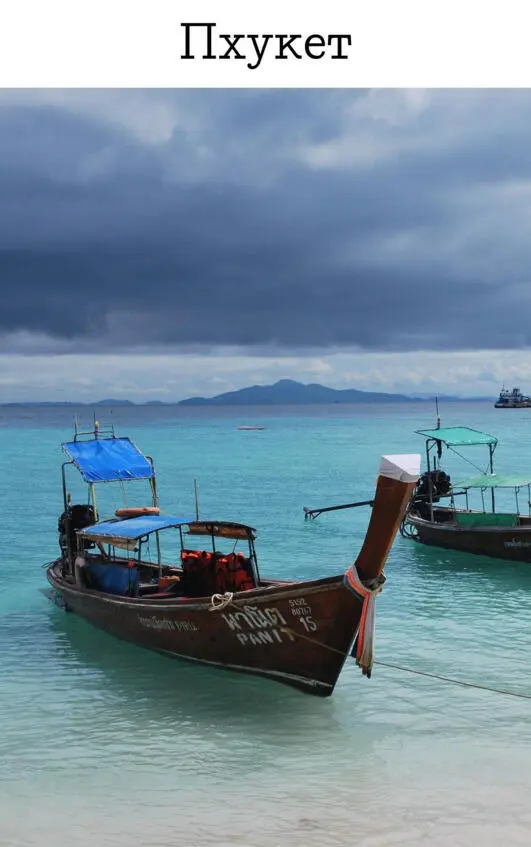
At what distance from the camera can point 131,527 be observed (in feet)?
60.2

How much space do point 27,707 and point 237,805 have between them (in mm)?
5374

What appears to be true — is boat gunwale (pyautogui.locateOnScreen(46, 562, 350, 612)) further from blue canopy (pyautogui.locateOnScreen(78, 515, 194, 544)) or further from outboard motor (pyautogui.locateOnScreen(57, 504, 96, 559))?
outboard motor (pyautogui.locateOnScreen(57, 504, 96, 559))

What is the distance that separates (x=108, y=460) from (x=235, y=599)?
28.0ft

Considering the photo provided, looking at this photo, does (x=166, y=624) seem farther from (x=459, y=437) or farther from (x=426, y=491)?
(x=459, y=437)

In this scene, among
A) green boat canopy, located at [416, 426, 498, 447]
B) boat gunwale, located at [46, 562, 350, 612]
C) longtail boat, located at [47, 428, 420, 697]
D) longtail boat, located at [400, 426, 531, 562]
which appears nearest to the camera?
longtail boat, located at [47, 428, 420, 697]

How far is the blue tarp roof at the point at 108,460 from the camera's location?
21.7m

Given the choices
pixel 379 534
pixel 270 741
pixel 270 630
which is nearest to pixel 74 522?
pixel 270 630

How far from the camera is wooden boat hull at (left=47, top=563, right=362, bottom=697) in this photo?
14.0 m

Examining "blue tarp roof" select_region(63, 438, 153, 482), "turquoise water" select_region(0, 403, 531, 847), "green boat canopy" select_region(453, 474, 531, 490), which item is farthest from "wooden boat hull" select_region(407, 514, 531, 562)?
"blue tarp roof" select_region(63, 438, 153, 482)

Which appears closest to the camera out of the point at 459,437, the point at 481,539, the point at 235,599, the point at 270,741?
the point at 270,741

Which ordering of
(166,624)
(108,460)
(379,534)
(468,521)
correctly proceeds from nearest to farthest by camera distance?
(379,534) < (166,624) < (108,460) < (468,521)

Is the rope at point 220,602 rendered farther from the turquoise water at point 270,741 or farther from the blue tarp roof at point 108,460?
the blue tarp roof at point 108,460

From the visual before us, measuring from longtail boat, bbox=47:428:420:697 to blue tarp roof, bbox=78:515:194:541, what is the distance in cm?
3

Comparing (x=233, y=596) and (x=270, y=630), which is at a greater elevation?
(x=233, y=596)
